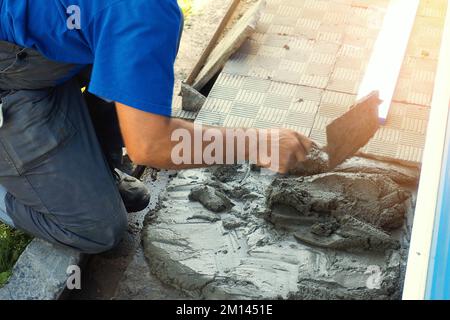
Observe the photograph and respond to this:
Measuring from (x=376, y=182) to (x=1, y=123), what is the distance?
185 centimetres

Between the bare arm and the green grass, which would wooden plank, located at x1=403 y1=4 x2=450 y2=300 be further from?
the green grass

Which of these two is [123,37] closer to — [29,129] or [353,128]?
[29,129]

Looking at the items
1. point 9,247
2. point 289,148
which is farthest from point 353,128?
point 9,247

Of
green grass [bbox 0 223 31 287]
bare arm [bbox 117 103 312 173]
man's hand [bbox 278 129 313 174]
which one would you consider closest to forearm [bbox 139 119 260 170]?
bare arm [bbox 117 103 312 173]

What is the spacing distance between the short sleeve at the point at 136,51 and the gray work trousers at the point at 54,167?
1.68 feet

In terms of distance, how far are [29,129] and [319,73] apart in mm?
1968

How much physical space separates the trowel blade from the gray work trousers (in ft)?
3.53

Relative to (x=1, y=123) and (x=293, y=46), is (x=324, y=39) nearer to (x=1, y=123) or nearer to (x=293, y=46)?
(x=293, y=46)

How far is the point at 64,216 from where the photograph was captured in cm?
306

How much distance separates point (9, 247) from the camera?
10.5 feet

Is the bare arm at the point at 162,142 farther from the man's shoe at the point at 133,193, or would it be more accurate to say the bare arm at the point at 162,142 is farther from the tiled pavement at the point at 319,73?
the tiled pavement at the point at 319,73

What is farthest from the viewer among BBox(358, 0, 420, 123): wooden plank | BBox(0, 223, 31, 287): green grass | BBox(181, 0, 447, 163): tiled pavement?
BBox(358, 0, 420, 123): wooden plank

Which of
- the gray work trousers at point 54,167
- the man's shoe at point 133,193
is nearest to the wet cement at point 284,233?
the man's shoe at point 133,193

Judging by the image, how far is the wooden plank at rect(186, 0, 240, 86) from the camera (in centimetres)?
421
